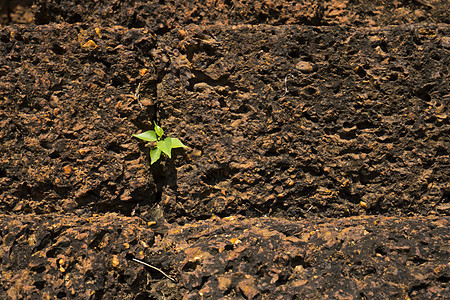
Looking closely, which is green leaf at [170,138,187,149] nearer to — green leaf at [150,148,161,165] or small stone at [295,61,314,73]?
green leaf at [150,148,161,165]

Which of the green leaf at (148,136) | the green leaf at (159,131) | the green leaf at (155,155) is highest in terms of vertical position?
the green leaf at (159,131)

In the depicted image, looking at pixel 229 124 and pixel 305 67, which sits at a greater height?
pixel 305 67

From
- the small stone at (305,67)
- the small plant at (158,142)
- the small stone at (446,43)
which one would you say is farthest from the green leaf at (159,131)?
the small stone at (446,43)

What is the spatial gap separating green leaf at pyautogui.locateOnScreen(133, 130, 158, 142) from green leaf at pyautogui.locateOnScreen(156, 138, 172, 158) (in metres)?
0.02

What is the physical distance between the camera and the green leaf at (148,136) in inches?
44.4

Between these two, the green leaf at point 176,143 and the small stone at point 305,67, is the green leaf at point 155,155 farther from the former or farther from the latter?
the small stone at point 305,67

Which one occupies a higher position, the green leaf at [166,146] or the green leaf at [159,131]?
the green leaf at [159,131]

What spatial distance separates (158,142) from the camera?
1.14m

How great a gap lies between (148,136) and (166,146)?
7cm

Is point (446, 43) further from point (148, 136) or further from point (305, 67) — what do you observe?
point (148, 136)

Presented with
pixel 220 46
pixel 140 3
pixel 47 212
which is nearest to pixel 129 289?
pixel 47 212

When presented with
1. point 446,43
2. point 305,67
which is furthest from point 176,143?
point 446,43

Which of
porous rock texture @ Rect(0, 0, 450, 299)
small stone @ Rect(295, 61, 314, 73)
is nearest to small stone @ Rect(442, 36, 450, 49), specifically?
porous rock texture @ Rect(0, 0, 450, 299)

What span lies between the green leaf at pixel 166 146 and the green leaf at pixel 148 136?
0.07 ft
